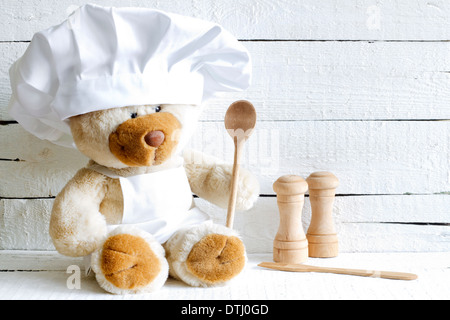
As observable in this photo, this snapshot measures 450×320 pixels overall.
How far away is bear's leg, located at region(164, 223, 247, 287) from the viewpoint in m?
0.89

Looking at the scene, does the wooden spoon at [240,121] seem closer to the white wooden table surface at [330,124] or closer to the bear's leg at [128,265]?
the white wooden table surface at [330,124]

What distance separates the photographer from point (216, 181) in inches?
40.6

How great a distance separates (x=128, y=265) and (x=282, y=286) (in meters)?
0.24

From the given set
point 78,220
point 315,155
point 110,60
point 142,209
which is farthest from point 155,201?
point 315,155

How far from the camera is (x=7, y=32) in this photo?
111 centimetres

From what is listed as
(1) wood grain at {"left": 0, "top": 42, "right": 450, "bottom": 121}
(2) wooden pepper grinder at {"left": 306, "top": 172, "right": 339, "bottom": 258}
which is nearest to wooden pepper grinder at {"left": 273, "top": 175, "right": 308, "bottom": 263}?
(2) wooden pepper grinder at {"left": 306, "top": 172, "right": 339, "bottom": 258}

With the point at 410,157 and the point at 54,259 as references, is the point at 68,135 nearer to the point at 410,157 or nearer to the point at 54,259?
the point at 54,259

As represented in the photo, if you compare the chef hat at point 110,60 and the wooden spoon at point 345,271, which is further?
the wooden spoon at point 345,271

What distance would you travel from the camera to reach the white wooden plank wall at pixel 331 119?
112 cm

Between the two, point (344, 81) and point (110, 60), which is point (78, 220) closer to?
point (110, 60)

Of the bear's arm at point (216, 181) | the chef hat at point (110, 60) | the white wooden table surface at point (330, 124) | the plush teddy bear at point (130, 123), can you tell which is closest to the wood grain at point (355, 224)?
the white wooden table surface at point (330, 124)
